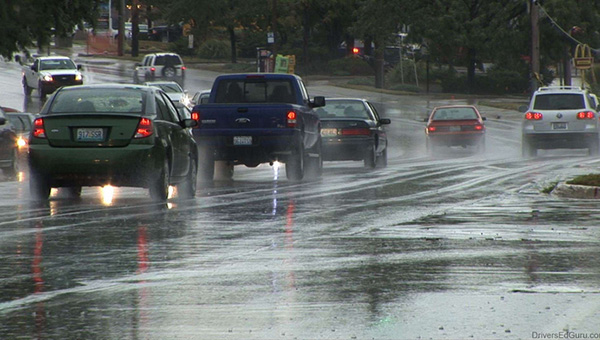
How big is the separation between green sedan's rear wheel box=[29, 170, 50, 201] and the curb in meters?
7.64

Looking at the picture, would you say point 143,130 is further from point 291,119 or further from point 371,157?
point 371,157

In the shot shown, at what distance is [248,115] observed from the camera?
2239 cm

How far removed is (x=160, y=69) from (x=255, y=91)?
4270 centimetres

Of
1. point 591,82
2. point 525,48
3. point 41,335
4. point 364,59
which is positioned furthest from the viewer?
point 364,59

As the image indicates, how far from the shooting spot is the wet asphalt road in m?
7.85

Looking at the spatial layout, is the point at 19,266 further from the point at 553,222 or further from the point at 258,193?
the point at 258,193

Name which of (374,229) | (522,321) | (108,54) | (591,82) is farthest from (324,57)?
(522,321)

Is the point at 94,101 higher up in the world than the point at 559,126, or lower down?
higher up

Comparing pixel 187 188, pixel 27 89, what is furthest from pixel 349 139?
pixel 27 89

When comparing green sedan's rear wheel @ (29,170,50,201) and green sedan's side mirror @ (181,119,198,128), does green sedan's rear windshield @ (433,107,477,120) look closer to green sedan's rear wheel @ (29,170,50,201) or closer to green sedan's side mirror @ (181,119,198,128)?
green sedan's side mirror @ (181,119,198,128)

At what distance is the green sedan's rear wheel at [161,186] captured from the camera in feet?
55.2

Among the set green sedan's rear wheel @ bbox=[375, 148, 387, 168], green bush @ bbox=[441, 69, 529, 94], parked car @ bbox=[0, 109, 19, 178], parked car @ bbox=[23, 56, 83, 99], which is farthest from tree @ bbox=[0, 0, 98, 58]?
green bush @ bbox=[441, 69, 529, 94]

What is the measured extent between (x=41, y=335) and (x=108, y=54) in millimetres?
89436

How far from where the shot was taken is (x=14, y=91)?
2480 inches
